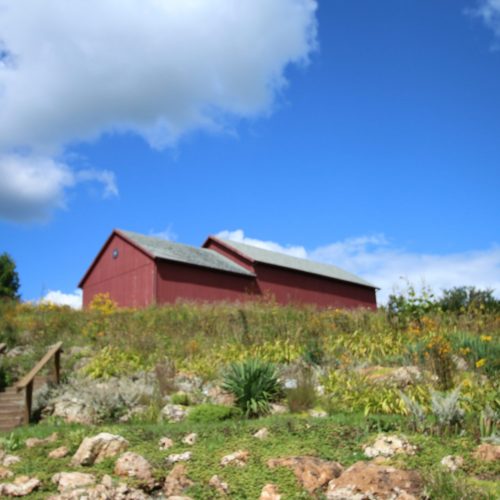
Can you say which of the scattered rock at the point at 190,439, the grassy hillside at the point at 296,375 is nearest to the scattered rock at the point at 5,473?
the grassy hillside at the point at 296,375

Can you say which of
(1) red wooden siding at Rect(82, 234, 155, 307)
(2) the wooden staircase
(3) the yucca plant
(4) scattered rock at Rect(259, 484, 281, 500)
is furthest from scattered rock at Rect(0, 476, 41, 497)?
(1) red wooden siding at Rect(82, 234, 155, 307)

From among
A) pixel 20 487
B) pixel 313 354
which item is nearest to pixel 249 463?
pixel 20 487

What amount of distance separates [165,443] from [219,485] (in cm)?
147

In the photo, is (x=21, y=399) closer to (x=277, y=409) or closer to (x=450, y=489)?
(x=277, y=409)

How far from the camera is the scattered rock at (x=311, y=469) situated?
4953mm

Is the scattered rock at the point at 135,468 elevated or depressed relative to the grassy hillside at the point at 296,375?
depressed

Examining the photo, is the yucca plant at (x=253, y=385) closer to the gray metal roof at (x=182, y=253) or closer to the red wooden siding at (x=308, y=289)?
the gray metal roof at (x=182, y=253)

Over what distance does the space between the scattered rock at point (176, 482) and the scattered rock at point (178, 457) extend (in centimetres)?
41

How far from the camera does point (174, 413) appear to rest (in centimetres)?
902

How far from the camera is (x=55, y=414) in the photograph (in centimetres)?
1002

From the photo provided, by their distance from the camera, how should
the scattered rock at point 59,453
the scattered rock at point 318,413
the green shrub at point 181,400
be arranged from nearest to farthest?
1. the scattered rock at point 59,453
2. the scattered rock at point 318,413
3. the green shrub at point 181,400

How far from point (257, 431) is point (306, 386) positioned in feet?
8.42

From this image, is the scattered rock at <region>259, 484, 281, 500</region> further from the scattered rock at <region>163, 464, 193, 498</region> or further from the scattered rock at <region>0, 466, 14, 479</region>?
the scattered rock at <region>0, 466, 14, 479</region>

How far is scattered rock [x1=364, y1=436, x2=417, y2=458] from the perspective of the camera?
223 inches
